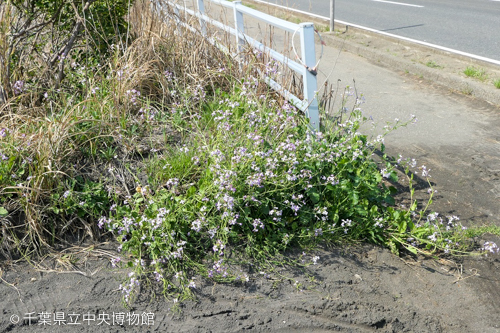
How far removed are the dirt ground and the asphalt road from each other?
5490mm

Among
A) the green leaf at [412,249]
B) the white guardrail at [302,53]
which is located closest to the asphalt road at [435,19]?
the white guardrail at [302,53]

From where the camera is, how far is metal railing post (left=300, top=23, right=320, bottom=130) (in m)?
3.90

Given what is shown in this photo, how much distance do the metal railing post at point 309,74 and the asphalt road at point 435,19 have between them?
443cm

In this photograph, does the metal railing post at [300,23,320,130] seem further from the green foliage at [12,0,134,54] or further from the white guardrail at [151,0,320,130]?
the green foliage at [12,0,134,54]

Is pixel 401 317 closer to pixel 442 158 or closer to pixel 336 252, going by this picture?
pixel 336 252

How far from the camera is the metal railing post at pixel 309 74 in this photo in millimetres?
3904

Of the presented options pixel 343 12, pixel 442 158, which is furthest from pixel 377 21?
pixel 442 158

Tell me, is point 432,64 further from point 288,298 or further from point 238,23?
point 288,298

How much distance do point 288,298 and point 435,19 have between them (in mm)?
9652

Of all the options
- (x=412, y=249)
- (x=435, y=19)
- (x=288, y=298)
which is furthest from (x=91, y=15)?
(x=435, y=19)

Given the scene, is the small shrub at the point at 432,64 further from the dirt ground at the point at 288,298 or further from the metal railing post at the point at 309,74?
the dirt ground at the point at 288,298

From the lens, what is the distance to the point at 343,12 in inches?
493

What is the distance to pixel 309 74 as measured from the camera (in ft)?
13.5

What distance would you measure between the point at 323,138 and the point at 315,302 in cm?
138
